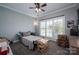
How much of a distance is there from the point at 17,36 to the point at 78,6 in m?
1.45

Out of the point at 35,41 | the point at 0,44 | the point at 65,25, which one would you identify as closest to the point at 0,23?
the point at 0,44

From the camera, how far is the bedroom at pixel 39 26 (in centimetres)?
148

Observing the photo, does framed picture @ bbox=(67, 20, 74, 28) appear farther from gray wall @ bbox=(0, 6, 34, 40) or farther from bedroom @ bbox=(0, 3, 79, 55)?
gray wall @ bbox=(0, 6, 34, 40)

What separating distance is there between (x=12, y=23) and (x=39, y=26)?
→ 62cm

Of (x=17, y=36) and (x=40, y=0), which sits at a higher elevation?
(x=40, y=0)

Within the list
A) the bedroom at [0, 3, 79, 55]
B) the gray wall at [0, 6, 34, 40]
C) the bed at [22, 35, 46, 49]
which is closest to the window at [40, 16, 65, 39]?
the bedroom at [0, 3, 79, 55]

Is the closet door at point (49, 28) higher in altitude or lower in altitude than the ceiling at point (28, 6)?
lower

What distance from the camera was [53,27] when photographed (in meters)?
1.63

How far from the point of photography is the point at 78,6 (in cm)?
148

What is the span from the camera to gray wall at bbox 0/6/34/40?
4.86 feet

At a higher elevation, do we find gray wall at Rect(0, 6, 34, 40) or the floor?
gray wall at Rect(0, 6, 34, 40)

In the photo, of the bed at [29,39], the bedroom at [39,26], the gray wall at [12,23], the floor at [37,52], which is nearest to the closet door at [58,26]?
the bedroom at [39,26]

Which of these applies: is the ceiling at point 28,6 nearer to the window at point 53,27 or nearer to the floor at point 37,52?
the window at point 53,27
